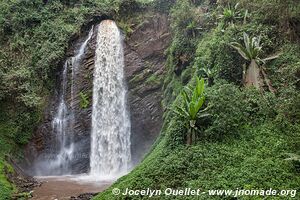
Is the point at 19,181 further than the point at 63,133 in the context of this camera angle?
No

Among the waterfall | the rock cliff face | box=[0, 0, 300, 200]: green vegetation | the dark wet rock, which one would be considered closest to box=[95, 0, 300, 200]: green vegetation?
box=[0, 0, 300, 200]: green vegetation

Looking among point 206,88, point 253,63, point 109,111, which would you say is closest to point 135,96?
point 109,111

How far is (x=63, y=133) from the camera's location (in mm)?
19781

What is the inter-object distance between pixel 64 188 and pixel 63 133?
19.6ft

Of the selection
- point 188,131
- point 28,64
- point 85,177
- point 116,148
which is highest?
point 28,64

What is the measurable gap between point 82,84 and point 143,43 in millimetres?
5375

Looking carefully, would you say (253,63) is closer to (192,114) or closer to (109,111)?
(192,114)

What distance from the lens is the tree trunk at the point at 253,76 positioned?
11.4 m

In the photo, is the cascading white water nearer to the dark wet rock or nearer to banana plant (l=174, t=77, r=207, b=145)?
the dark wet rock

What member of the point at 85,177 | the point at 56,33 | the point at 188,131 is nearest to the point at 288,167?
the point at 188,131

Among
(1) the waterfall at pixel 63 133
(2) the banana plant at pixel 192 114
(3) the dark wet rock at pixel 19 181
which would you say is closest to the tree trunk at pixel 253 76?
(2) the banana plant at pixel 192 114

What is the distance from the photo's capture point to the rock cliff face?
19392mm

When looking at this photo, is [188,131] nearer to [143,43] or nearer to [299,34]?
[299,34]

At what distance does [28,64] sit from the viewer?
20.4 meters
